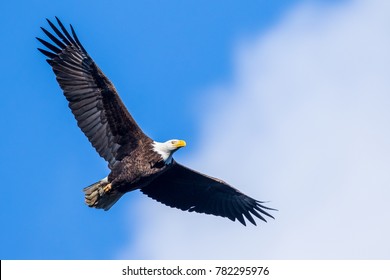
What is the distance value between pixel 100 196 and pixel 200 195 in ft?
5.95

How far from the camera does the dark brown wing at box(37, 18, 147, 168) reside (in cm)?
1531

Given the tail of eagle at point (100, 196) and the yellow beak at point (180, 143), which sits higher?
the yellow beak at point (180, 143)

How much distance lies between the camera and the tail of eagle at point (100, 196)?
15141mm

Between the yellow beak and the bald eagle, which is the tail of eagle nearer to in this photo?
the bald eagle

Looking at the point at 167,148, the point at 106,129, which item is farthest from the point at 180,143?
the point at 106,129

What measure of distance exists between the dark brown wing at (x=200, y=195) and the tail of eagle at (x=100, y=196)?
3.37 feet

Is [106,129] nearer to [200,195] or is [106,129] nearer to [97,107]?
[97,107]

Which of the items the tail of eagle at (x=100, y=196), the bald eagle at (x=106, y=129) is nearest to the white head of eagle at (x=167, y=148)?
the bald eagle at (x=106, y=129)

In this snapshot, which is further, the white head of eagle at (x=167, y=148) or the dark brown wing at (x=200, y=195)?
the dark brown wing at (x=200, y=195)

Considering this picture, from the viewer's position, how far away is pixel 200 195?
1638cm

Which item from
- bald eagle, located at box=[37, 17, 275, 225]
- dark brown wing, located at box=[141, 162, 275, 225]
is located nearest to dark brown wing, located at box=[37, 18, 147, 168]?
bald eagle, located at box=[37, 17, 275, 225]

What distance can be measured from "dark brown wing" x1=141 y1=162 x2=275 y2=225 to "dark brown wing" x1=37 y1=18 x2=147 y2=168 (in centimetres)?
99

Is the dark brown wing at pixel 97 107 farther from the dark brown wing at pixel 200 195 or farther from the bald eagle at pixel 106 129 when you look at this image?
the dark brown wing at pixel 200 195

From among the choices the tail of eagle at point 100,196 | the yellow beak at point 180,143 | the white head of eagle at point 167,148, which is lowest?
the tail of eagle at point 100,196
